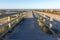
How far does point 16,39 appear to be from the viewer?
1227 cm

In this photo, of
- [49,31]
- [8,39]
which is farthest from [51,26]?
[8,39]

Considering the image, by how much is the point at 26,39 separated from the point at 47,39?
1.35 metres

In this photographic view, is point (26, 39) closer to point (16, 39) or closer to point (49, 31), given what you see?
point (16, 39)

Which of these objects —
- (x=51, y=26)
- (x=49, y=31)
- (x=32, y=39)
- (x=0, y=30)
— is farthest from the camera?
(x=51, y=26)

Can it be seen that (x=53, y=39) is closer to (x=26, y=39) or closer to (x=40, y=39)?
(x=40, y=39)

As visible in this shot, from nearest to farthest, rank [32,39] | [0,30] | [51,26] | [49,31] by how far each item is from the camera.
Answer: [32,39], [0,30], [49,31], [51,26]

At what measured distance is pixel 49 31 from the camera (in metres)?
15.8

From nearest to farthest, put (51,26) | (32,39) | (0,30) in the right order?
(32,39) → (0,30) → (51,26)

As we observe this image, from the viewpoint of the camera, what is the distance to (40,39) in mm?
12242

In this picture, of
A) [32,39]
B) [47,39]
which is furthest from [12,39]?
[47,39]

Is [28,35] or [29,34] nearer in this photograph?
[28,35]

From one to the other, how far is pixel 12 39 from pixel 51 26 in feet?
17.8

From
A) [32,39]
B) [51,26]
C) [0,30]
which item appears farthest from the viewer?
→ [51,26]

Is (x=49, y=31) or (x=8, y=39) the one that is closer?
(x=8, y=39)
